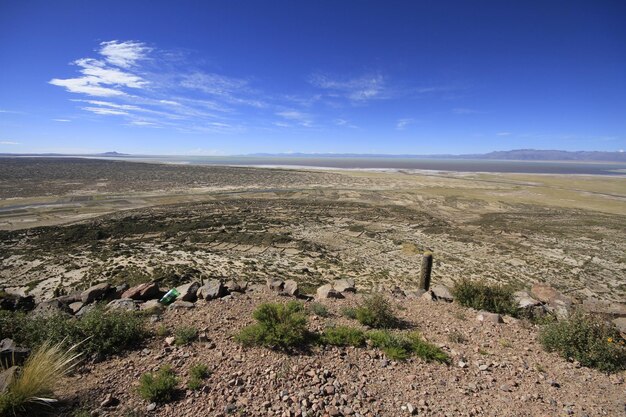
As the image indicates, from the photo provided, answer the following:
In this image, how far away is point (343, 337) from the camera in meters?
6.09

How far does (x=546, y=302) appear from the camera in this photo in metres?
8.74

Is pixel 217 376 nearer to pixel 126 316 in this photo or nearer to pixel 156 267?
pixel 126 316

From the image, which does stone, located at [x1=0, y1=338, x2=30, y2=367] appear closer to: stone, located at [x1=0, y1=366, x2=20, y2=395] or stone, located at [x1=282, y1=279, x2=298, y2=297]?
stone, located at [x1=0, y1=366, x2=20, y2=395]

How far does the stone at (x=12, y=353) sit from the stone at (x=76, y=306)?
309cm

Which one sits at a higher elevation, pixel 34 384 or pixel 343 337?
pixel 34 384

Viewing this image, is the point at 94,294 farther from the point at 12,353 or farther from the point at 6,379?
the point at 6,379

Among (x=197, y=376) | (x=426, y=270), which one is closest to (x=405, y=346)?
(x=197, y=376)

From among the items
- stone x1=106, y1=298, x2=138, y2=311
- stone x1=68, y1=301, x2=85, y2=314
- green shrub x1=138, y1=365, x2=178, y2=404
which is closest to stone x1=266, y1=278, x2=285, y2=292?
stone x1=106, y1=298, x2=138, y2=311

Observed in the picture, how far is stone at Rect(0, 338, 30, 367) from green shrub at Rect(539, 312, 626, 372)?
32.4ft

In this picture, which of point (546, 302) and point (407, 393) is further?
point (546, 302)

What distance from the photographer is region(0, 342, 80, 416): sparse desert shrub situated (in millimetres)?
3650

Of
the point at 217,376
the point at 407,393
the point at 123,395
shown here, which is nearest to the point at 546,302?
the point at 407,393

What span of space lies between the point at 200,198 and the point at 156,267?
20086 mm

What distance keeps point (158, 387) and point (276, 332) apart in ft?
6.99
